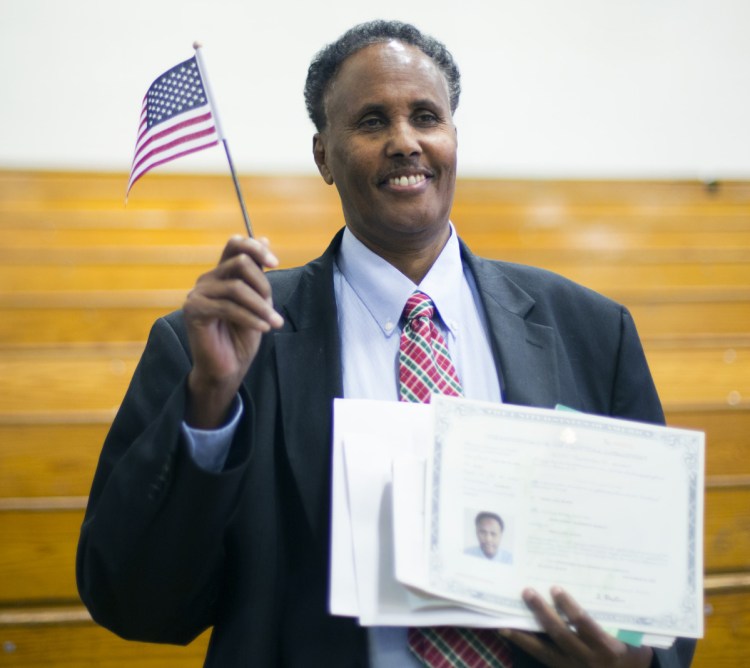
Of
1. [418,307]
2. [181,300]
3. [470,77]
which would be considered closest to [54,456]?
[181,300]

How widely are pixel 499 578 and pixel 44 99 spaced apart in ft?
5.76

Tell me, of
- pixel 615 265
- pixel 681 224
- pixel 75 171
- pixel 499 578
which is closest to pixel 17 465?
pixel 75 171

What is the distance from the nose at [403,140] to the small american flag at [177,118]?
0.17 metres

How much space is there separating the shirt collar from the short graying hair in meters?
0.17

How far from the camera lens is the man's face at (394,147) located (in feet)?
2.70

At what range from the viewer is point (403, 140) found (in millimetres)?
817

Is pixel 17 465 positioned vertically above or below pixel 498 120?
below

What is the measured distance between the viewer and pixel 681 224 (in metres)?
2.22


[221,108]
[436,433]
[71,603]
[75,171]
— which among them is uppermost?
[221,108]

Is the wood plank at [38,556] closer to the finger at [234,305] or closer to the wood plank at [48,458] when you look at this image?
the wood plank at [48,458]

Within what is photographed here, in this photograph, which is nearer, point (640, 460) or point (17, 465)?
point (640, 460)

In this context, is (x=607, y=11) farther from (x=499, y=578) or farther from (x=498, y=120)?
(x=499, y=578)

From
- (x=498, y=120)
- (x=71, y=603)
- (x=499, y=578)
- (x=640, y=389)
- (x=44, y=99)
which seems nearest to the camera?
(x=499, y=578)

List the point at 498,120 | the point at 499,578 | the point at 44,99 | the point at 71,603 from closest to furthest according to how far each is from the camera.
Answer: the point at 499,578, the point at 71,603, the point at 44,99, the point at 498,120
